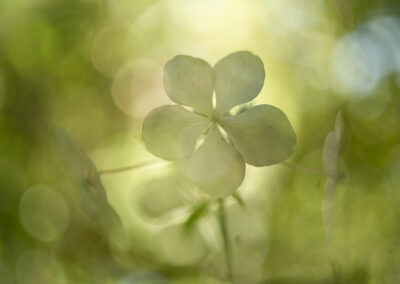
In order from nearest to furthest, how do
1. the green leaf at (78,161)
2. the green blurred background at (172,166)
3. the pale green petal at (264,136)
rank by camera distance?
the pale green petal at (264,136) → the green leaf at (78,161) → the green blurred background at (172,166)

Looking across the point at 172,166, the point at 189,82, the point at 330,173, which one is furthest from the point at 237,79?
the point at 172,166

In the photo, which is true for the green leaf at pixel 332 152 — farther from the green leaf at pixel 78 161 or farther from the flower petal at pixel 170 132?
the green leaf at pixel 78 161

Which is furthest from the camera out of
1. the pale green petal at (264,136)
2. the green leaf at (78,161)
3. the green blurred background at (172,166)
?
the green blurred background at (172,166)

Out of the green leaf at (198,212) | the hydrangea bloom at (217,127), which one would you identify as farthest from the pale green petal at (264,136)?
the green leaf at (198,212)

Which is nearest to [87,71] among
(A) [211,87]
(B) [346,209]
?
(B) [346,209]

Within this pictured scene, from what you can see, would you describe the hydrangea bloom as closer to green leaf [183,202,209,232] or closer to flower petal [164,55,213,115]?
flower petal [164,55,213,115]

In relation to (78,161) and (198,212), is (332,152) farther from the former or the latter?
(78,161)

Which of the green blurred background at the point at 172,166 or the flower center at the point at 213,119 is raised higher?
the flower center at the point at 213,119
